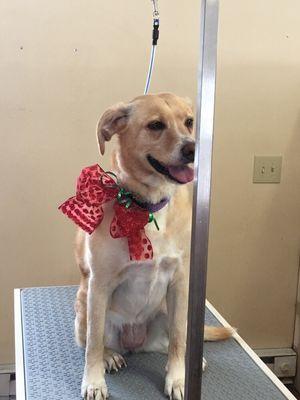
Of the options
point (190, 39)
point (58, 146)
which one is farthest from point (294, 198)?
point (58, 146)

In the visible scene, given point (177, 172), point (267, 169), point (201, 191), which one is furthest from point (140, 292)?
point (267, 169)

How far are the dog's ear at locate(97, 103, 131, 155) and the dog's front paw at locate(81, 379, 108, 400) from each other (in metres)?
0.44

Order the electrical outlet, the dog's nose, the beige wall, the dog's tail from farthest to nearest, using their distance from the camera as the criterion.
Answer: the electrical outlet < the beige wall < the dog's tail < the dog's nose

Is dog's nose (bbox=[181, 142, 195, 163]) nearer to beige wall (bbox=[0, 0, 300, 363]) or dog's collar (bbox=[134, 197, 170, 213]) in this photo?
dog's collar (bbox=[134, 197, 170, 213])

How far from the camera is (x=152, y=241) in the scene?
2.98ft

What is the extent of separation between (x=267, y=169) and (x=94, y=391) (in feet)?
3.70

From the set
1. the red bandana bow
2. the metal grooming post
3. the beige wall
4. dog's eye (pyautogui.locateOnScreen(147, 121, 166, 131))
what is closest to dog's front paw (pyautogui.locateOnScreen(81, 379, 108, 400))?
the red bandana bow

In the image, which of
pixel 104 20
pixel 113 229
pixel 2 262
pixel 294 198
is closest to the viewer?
pixel 113 229

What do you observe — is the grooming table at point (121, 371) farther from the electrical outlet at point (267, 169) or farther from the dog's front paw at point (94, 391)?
the electrical outlet at point (267, 169)

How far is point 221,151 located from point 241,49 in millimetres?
361

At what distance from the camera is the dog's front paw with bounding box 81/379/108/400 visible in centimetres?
90

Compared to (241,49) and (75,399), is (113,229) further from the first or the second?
(241,49)

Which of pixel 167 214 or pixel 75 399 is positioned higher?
pixel 167 214

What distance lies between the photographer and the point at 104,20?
1.57 metres
